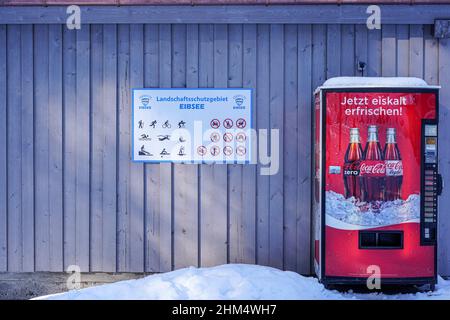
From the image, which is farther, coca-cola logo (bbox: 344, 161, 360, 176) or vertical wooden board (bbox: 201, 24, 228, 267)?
vertical wooden board (bbox: 201, 24, 228, 267)

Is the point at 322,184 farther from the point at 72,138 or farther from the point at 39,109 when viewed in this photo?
the point at 39,109

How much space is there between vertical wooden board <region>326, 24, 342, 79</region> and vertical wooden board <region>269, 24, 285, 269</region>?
0.55 metres

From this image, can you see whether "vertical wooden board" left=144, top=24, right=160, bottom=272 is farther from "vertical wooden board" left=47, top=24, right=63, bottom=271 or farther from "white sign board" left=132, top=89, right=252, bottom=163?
"vertical wooden board" left=47, top=24, right=63, bottom=271

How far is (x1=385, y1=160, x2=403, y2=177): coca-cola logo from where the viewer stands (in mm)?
4695

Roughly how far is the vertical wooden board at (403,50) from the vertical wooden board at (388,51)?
0.15ft

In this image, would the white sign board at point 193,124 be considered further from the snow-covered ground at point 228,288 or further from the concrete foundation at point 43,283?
the concrete foundation at point 43,283

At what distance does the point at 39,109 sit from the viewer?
5539 millimetres

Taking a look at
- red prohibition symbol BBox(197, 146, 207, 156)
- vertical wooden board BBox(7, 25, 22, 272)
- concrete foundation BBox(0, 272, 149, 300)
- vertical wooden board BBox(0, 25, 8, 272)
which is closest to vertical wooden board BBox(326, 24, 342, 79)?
red prohibition symbol BBox(197, 146, 207, 156)

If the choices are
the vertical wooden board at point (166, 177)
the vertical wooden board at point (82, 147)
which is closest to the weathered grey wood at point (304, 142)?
A: the vertical wooden board at point (166, 177)

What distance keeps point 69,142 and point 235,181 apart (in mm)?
2007

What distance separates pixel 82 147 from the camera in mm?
5520

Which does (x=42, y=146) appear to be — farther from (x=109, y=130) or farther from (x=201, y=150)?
(x=201, y=150)

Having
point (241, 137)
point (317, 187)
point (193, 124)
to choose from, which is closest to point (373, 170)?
point (317, 187)

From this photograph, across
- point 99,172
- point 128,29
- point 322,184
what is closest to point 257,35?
point 128,29
